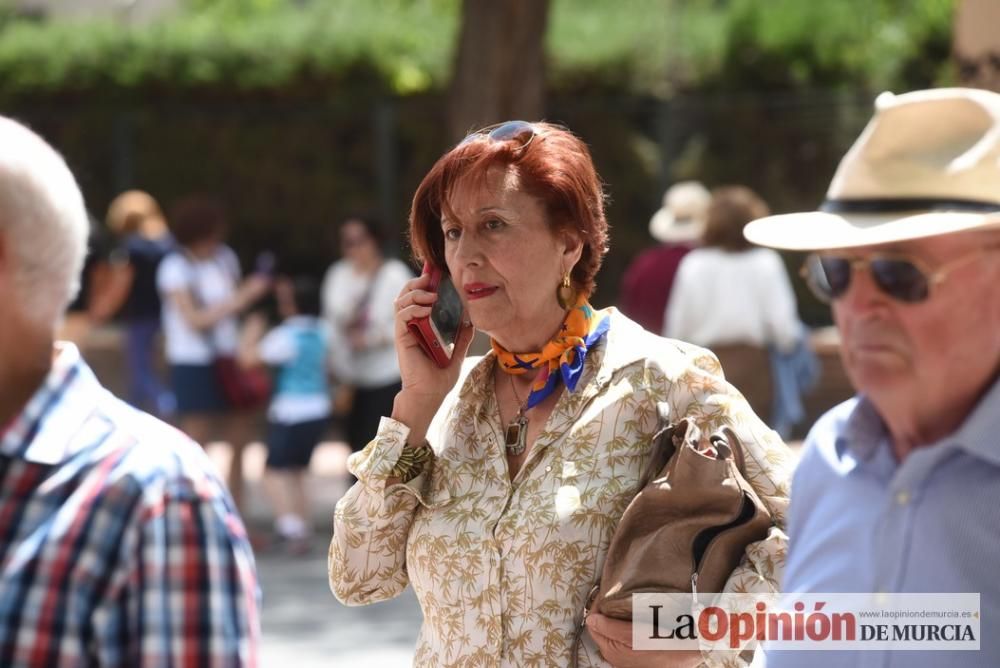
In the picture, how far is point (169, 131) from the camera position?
16.1 metres

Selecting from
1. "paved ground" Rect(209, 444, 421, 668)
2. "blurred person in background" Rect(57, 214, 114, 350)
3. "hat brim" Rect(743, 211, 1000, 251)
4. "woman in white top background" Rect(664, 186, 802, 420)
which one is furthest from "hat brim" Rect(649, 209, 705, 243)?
"hat brim" Rect(743, 211, 1000, 251)

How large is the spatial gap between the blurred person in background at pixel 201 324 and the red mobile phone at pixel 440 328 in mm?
6628

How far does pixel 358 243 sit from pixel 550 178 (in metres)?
6.50

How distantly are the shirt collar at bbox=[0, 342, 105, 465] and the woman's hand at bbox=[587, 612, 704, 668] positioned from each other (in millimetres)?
1111

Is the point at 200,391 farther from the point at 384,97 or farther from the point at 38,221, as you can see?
the point at 38,221

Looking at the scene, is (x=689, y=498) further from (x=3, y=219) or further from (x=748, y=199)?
(x=748, y=199)

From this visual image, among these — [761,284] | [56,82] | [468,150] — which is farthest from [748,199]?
[56,82]

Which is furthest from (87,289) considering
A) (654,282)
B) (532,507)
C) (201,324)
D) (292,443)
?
(532,507)

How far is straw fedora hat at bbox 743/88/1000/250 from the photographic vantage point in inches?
90.5

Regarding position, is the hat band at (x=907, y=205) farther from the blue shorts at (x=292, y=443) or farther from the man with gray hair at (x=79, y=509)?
the blue shorts at (x=292, y=443)

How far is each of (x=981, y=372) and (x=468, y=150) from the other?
1399mm

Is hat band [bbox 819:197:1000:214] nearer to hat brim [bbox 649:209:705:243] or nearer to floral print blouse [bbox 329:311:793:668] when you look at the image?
floral print blouse [bbox 329:311:793:668]

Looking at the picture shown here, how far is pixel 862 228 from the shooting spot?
237cm

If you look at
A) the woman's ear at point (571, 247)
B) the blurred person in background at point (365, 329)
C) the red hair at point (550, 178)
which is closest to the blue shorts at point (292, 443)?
the blurred person in background at point (365, 329)
